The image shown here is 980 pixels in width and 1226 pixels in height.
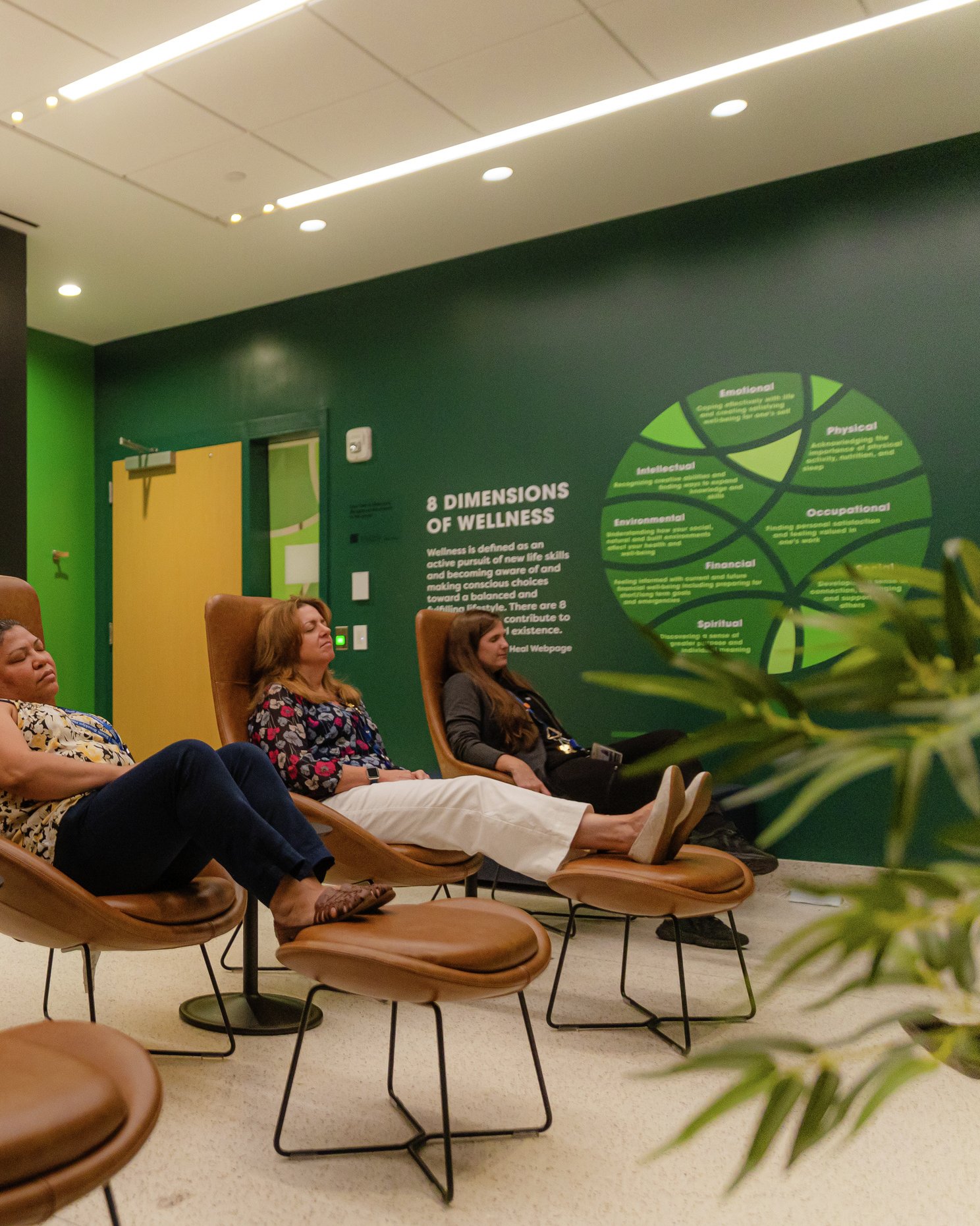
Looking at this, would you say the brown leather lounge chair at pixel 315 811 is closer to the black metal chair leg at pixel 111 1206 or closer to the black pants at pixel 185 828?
the black pants at pixel 185 828

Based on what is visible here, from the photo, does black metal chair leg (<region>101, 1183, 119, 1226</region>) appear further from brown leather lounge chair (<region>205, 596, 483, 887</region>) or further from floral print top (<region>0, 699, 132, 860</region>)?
brown leather lounge chair (<region>205, 596, 483, 887</region>)

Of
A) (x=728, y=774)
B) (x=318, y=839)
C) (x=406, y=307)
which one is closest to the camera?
(x=728, y=774)

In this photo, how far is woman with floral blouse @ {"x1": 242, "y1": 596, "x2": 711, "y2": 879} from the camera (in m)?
2.71

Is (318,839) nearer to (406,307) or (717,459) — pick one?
(717,459)

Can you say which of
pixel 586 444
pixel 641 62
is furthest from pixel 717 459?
pixel 641 62

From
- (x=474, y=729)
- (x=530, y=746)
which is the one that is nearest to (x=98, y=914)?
(x=474, y=729)

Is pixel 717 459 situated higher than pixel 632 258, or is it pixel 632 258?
pixel 632 258

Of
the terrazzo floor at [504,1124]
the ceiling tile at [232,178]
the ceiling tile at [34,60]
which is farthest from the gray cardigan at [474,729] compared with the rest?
the ceiling tile at [34,60]

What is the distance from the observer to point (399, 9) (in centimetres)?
308

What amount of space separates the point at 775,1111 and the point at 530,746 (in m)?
3.26

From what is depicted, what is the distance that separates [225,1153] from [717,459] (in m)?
3.38

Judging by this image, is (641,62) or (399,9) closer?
(399,9)

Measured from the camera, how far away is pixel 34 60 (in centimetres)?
335

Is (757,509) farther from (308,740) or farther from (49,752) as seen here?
(49,752)
